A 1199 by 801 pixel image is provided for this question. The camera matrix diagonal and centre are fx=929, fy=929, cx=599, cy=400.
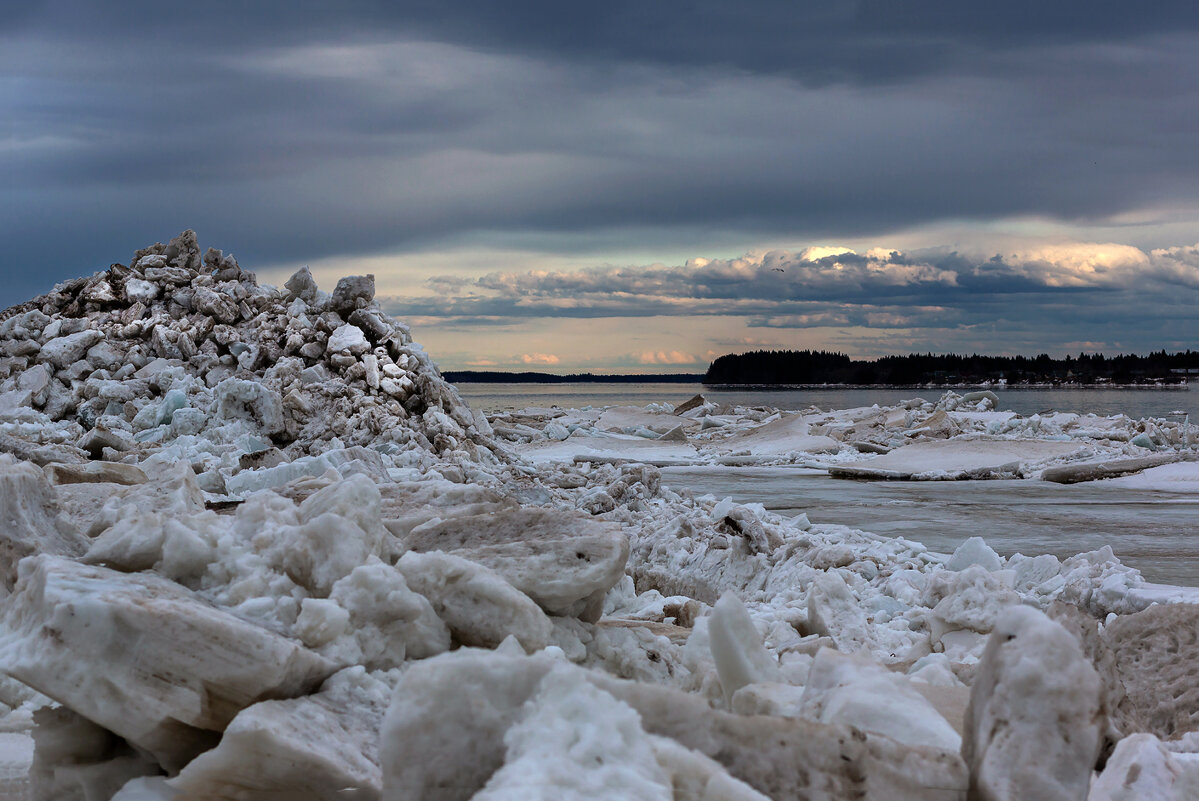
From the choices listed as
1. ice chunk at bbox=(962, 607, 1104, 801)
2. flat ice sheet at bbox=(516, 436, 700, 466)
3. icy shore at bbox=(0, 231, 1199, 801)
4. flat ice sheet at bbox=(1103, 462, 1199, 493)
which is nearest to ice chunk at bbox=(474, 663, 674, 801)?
icy shore at bbox=(0, 231, 1199, 801)

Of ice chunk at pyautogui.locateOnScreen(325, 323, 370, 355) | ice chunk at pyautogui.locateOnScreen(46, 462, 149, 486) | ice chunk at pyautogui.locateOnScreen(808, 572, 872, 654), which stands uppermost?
ice chunk at pyautogui.locateOnScreen(325, 323, 370, 355)

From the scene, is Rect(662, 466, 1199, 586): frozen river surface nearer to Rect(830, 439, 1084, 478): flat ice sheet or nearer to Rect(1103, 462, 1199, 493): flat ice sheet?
Rect(1103, 462, 1199, 493): flat ice sheet

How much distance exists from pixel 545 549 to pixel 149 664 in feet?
3.71

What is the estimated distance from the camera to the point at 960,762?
1.50 meters

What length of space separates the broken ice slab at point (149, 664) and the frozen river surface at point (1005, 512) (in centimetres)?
501

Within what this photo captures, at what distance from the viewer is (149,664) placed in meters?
1.70

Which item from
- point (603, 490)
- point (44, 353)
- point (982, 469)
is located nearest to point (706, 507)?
point (603, 490)

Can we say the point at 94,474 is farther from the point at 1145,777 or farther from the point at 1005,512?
the point at 1005,512

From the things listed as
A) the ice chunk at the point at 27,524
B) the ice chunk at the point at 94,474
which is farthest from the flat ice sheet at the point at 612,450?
the ice chunk at the point at 27,524

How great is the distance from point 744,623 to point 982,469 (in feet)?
31.7

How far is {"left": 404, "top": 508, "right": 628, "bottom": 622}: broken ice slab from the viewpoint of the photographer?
8.16 ft

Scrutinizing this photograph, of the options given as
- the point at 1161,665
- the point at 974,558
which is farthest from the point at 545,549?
the point at 974,558

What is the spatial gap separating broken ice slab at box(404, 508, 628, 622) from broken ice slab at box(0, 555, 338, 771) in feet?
2.64

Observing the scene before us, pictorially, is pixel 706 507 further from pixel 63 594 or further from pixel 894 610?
pixel 63 594
